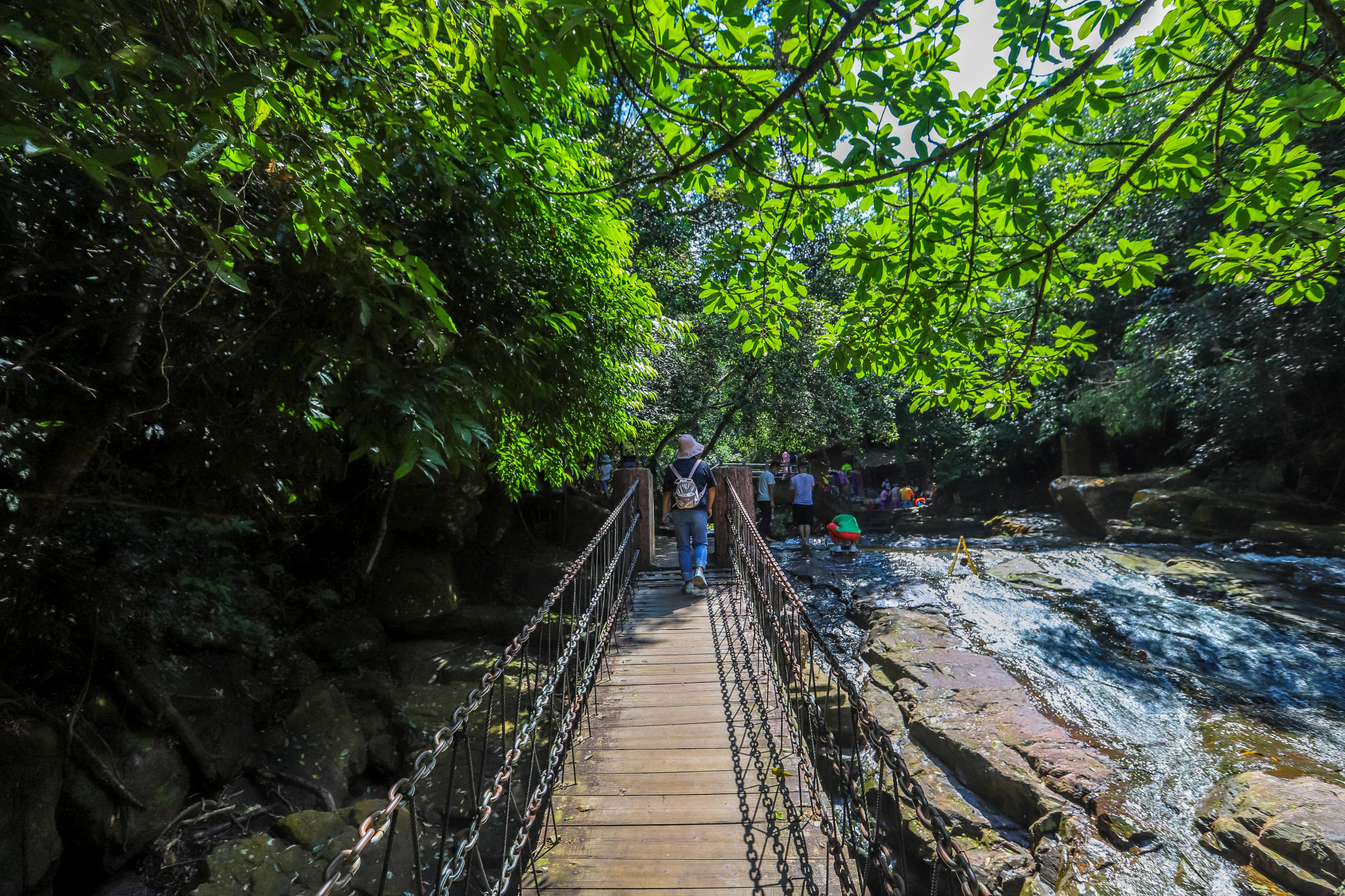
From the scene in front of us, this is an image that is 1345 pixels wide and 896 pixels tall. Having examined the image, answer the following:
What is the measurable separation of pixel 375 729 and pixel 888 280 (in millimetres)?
6506

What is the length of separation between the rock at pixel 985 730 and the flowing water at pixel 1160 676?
38 centimetres

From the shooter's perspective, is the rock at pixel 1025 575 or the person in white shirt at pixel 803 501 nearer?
the rock at pixel 1025 575

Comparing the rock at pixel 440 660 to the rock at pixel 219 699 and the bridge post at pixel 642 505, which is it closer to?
the rock at pixel 219 699

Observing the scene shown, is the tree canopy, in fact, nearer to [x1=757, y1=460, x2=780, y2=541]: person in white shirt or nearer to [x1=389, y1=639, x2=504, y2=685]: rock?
[x1=389, y1=639, x2=504, y2=685]: rock

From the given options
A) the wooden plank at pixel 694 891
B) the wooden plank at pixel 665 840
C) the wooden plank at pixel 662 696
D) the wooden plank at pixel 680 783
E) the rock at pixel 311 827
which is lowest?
the rock at pixel 311 827

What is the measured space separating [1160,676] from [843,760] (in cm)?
510

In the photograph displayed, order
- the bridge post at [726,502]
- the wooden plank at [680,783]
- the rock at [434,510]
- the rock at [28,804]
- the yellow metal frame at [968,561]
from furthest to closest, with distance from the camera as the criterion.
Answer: the yellow metal frame at [968,561] → the rock at [434,510] → the bridge post at [726,502] → the rock at [28,804] → the wooden plank at [680,783]

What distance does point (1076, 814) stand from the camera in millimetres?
4367

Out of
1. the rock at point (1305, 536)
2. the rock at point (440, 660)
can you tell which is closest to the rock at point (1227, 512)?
the rock at point (1305, 536)

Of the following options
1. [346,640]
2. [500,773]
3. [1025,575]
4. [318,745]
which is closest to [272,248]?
[500,773]

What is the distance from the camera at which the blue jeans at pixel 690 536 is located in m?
6.71

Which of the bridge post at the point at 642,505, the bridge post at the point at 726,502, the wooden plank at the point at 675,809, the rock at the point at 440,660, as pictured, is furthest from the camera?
the bridge post at the point at 726,502

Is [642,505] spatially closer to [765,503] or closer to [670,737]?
[765,503]

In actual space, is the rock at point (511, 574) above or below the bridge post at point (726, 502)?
below
